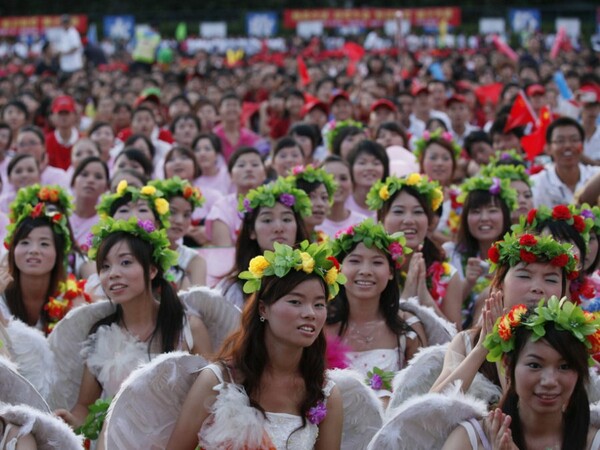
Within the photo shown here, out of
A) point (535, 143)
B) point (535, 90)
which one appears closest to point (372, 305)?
point (535, 143)

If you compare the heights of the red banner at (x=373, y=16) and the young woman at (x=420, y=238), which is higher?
the red banner at (x=373, y=16)

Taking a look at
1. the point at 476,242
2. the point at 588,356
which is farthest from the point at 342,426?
the point at 476,242

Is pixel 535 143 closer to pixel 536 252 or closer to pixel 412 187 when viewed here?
pixel 412 187

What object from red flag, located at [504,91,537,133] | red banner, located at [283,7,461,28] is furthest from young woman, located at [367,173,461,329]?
red banner, located at [283,7,461,28]

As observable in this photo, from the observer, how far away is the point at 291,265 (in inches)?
159

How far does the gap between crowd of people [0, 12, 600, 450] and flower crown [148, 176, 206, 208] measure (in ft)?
0.06

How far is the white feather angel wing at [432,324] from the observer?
17.7 ft

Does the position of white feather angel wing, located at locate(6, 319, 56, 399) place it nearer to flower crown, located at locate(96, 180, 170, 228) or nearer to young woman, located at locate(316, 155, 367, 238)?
flower crown, located at locate(96, 180, 170, 228)

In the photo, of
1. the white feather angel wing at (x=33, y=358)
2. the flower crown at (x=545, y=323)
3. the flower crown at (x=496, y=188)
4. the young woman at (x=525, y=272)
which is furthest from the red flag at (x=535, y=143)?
the flower crown at (x=545, y=323)

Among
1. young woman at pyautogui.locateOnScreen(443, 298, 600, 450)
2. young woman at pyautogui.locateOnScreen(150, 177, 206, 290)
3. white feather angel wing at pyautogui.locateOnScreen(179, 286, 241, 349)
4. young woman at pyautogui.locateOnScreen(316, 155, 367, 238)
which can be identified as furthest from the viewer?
young woman at pyautogui.locateOnScreen(316, 155, 367, 238)

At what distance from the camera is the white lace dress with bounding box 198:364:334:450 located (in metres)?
3.84

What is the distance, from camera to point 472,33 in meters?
35.0

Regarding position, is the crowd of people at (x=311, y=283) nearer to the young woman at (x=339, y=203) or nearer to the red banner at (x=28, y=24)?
the young woman at (x=339, y=203)

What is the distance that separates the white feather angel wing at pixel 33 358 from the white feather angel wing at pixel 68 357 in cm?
8
